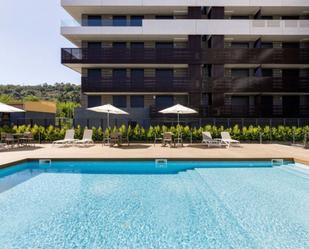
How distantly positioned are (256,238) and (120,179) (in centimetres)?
538

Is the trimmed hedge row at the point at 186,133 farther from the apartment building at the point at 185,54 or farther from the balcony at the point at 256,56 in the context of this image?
the balcony at the point at 256,56

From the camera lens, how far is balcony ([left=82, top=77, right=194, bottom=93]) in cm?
2419

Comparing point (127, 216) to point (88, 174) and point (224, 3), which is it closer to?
point (88, 174)

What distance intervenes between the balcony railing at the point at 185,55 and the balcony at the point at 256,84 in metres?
1.71

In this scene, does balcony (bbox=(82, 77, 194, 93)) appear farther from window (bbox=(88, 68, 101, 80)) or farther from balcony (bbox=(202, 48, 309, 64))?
balcony (bbox=(202, 48, 309, 64))

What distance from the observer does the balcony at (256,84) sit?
24219 millimetres

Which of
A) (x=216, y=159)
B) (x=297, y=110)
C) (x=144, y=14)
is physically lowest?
(x=216, y=159)

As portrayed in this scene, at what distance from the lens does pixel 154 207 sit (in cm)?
661

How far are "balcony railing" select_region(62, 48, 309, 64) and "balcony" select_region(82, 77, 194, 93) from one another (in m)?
1.76

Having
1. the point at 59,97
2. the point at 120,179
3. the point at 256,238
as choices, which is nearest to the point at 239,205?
the point at 256,238

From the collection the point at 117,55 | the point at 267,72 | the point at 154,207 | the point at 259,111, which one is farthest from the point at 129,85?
the point at 154,207

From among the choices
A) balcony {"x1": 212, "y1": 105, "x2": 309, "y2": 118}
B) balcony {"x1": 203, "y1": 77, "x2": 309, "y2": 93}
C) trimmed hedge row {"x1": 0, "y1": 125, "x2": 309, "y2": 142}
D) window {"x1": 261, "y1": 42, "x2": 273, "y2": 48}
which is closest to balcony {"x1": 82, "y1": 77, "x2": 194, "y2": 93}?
balcony {"x1": 203, "y1": 77, "x2": 309, "y2": 93}

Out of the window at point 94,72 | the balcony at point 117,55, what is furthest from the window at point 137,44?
the window at point 94,72

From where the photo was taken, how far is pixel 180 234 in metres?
5.14
